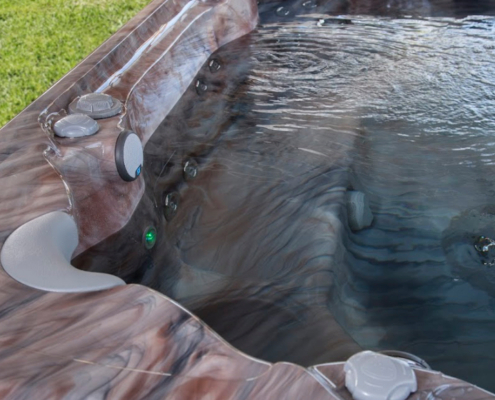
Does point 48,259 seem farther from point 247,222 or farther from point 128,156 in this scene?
point 247,222

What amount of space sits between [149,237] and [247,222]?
0.85ft

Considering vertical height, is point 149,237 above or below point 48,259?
below

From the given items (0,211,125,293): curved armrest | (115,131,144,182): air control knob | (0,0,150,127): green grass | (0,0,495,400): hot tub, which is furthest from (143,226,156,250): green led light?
(0,0,150,127): green grass

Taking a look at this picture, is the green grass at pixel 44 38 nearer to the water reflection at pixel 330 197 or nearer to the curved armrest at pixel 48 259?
the water reflection at pixel 330 197

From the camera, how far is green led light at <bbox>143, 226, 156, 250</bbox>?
1.48 metres

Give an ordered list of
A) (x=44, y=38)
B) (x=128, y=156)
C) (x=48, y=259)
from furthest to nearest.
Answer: (x=44, y=38) < (x=128, y=156) < (x=48, y=259)

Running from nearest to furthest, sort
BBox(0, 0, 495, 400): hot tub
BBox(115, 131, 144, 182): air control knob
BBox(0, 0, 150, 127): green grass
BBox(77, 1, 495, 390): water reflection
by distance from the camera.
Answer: BBox(0, 0, 495, 400): hot tub < BBox(77, 1, 495, 390): water reflection < BBox(115, 131, 144, 182): air control knob < BBox(0, 0, 150, 127): green grass

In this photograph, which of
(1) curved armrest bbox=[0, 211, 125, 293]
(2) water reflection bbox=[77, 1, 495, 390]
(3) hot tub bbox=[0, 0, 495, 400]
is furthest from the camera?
(2) water reflection bbox=[77, 1, 495, 390]

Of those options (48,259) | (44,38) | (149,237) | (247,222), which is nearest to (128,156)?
(149,237)

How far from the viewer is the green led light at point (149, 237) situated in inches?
58.2

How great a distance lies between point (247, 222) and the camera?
1585mm

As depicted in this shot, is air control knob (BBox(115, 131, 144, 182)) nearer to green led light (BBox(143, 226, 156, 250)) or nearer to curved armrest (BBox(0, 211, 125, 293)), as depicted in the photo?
green led light (BBox(143, 226, 156, 250))

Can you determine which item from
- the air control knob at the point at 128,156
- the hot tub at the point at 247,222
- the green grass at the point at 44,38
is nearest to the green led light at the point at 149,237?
the hot tub at the point at 247,222

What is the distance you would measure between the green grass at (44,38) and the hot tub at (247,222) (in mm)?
744
